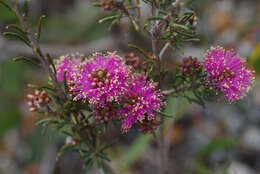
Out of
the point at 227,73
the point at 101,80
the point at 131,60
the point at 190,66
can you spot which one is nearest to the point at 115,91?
the point at 101,80

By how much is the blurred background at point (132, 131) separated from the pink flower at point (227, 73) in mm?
1379

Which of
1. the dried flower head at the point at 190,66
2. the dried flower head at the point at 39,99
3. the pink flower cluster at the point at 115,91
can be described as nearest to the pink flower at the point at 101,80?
the pink flower cluster at the point at 115,91

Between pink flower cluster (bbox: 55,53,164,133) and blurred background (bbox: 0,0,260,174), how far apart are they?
149 cm

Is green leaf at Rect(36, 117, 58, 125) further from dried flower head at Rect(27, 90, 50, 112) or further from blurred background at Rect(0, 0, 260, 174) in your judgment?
blurred background at Rect(0, 0, 260, 174)

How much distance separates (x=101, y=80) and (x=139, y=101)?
8.0 inches

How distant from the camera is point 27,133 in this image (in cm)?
411

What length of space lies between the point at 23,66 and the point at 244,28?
11.9 ft

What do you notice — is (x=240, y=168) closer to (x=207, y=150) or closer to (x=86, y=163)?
(x=207, y=150)

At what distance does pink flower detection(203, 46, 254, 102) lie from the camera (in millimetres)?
1404

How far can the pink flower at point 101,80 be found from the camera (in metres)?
1.31

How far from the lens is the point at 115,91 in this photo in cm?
130

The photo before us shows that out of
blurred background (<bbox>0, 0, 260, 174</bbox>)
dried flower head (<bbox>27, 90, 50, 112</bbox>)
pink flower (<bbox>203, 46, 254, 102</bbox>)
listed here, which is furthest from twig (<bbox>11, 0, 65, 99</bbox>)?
blurred background (<bbox>0, 0, 260, 174</bbox>)

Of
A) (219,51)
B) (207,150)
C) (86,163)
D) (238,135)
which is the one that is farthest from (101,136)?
(238,135)

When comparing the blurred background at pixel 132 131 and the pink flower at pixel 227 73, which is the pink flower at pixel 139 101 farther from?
the blurred background at pixel 132 131
